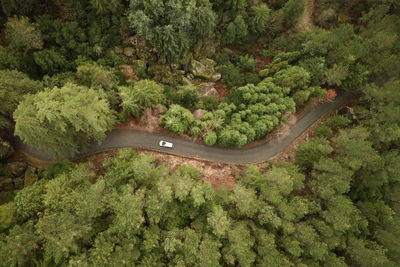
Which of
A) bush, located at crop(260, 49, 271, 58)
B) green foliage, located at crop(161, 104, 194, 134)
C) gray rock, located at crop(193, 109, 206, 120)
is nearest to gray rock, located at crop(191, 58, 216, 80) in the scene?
gray rock, located at crop(193, 109, 206, 120)

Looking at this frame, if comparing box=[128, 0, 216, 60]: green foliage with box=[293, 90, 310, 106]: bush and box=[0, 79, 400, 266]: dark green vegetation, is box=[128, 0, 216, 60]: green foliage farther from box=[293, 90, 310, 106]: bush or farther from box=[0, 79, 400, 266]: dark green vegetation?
box=[293, 90, 310, 106]: bush

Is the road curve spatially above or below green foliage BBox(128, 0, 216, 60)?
below

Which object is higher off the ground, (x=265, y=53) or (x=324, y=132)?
(x=265, y=53)

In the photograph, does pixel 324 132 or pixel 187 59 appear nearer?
pixel 324 132

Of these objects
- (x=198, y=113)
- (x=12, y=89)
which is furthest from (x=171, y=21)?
(x=12, y=89)

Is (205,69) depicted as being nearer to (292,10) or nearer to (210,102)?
(210,102)

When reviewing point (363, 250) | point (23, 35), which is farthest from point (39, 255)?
point (363, 250)
